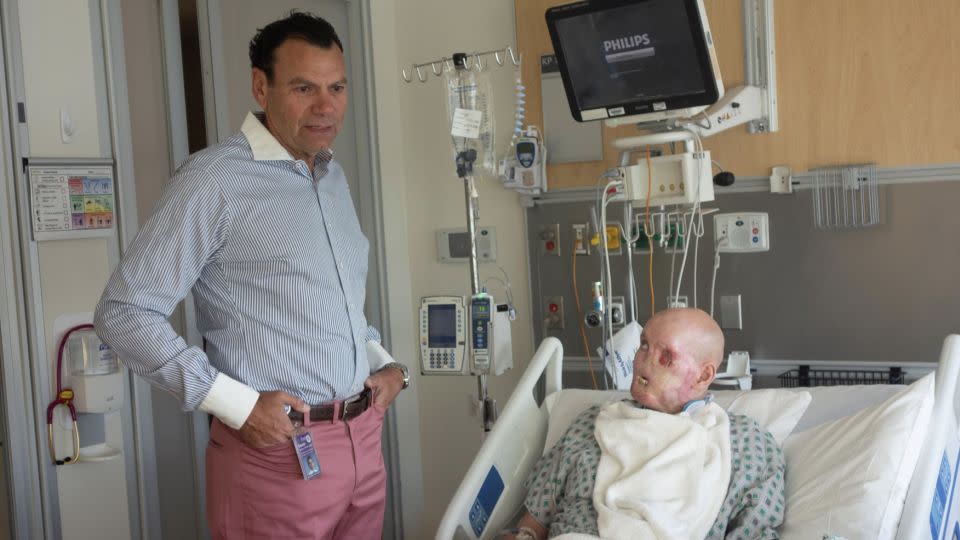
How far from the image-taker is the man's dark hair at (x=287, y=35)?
212 cm

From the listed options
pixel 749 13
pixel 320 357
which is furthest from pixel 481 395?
pixel 749 13

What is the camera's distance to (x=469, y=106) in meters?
3.13

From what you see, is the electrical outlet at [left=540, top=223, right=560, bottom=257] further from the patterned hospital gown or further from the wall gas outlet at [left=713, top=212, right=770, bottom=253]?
the patterned hospital gown

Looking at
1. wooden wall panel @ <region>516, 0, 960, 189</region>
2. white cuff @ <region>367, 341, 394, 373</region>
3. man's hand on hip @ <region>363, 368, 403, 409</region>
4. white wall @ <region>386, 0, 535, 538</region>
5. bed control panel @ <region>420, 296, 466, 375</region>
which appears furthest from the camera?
white wall @ <region>386, 0, 535, 538</region>

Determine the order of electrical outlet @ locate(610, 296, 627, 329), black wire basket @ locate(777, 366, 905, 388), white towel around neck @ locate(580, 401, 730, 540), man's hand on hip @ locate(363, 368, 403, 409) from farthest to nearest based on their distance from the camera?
electrical outlet @ locate(610, 296, 627, 329), black wire basket @ locate(777, 366, 905, 388), man's hand on hip @ locate(363, 368, 403, 409), white towel around neck @ locate(580, 401, 730, 540)

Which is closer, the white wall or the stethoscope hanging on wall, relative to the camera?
the stethoscope hanging on wall

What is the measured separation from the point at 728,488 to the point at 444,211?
7.02ft

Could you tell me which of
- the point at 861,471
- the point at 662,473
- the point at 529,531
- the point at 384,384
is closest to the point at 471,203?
the point at 384,384

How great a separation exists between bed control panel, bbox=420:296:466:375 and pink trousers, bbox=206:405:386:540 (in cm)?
107

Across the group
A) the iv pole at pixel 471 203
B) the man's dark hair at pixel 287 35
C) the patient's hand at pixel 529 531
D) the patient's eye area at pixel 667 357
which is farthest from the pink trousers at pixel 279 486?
the iv pole at pixel 471 203

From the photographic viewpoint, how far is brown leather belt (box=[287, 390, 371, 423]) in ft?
6.77

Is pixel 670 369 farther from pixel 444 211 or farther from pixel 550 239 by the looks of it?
pixel 444 211

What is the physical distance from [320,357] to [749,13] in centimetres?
193

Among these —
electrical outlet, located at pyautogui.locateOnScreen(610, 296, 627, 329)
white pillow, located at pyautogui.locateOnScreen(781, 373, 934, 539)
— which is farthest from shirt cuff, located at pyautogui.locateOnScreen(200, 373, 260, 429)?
electrical outlet, located at pyautogui.locateOnScreen(610, 296, 627, 329)
